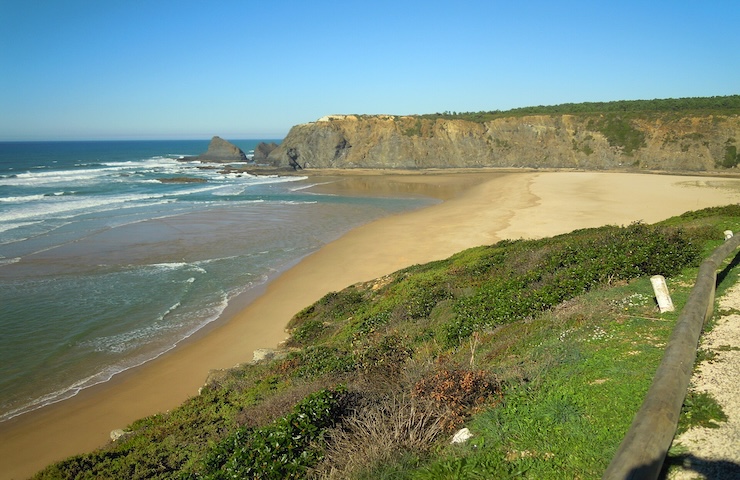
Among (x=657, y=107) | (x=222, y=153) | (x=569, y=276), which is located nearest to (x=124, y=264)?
(x=569, y=276)

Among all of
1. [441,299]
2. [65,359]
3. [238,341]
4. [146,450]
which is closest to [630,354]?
[441,299]

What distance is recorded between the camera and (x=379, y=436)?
5.20m

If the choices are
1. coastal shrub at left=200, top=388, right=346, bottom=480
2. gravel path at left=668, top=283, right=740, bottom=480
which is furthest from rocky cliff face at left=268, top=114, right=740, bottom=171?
coastal shrub at left=200, top=388, right=346, bottom=480

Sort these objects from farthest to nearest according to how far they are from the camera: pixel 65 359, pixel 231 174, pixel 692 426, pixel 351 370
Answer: pixel 231 174 → pixel 65 359 → pixel 351 370 → pixel 692 426

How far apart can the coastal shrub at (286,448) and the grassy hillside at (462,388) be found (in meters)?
0.02

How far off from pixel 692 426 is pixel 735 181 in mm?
60005

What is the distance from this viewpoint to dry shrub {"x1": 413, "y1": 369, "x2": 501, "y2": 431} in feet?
18.1

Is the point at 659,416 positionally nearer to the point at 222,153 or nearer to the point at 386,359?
the point at 386,359

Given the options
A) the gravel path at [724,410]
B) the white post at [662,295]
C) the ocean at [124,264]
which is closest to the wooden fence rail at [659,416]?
the gravel path at [724,410]

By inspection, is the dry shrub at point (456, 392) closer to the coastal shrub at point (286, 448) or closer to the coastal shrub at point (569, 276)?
the coastal shrub at point (286, 448)

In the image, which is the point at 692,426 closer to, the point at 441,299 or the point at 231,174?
the point at 441,299

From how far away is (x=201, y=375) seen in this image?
45.4ft

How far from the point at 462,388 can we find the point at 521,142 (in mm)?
79091

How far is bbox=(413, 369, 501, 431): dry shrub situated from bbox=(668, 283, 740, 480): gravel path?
2.11 metres
